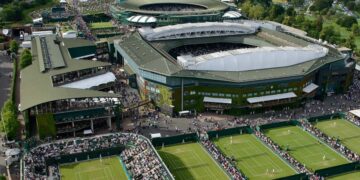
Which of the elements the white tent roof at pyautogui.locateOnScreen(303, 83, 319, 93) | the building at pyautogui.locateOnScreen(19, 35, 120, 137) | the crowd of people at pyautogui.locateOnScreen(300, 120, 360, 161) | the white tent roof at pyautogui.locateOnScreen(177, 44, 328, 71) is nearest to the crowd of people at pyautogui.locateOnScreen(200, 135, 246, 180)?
the building at pyautogui.locateOnScreen(19, 35, 120, 137)

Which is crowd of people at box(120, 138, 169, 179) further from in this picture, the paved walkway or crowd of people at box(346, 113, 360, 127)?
crowd of people at box(346, 113, 360, 127)

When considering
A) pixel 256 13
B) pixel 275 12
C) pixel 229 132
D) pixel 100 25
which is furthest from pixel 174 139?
pixel 275 12

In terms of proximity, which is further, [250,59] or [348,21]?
[348,21]

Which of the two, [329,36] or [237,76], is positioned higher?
Result: [237,76]

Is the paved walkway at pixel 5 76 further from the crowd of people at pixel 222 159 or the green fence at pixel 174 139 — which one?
the crowd of people at pixel 222 159

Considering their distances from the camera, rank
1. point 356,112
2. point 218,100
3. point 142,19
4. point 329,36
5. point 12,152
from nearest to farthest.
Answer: point 12,152
point 356,112
point 218,100
point 142,19
point 329,36

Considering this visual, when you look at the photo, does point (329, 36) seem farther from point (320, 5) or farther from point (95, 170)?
point (95, 170)

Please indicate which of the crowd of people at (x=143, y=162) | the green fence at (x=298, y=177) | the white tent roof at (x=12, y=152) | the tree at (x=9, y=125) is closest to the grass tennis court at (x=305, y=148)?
the green fence at (x=298, y=177)
